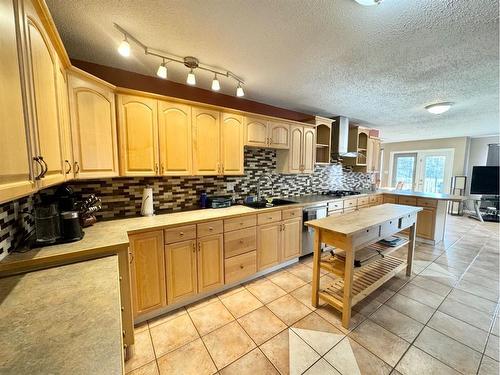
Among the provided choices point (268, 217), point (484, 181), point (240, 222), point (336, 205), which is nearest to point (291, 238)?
point (268, 217)

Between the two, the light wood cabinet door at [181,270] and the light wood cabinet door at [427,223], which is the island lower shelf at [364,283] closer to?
the light wood cabinet door at [181,270]

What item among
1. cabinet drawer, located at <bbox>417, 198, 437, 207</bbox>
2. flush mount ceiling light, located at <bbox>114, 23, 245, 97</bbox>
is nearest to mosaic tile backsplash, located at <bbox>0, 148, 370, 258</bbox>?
flush mount ceiling light, located at <bbox>114, 23, 245, 97</bbox>

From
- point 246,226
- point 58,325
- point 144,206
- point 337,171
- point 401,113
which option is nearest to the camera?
point 58,325

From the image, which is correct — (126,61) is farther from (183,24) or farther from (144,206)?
(144,206)

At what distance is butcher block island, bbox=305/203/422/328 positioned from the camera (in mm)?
1895

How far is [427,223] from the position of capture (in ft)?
12.9

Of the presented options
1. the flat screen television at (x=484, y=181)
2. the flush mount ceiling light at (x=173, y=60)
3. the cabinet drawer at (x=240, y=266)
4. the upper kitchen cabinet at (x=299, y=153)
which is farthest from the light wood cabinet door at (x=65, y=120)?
the flat screen television at (x=484, y=181)

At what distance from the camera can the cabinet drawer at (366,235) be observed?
1.89 meters

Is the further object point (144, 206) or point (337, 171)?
point (337, 171)

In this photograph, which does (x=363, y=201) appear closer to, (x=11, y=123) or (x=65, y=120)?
(x=65, y=120)

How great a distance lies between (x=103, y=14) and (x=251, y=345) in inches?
108

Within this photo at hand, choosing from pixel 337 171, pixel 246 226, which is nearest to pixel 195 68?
pixel 246 226

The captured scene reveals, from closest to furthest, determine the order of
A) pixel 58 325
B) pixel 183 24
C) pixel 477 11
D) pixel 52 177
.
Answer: pixel 58 325
pixel 52 177
pixel 477 11
pixel 183 24

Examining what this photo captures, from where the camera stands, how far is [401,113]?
3.86 metres
